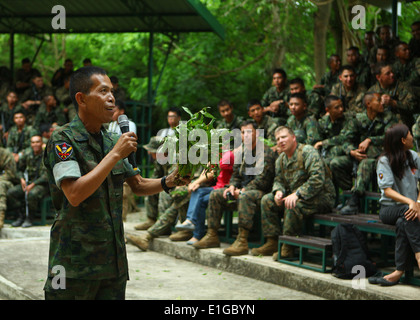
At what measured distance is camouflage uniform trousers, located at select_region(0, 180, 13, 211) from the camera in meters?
→ 10.2

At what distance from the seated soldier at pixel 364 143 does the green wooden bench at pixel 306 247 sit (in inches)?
39.4

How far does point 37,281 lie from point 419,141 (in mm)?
5027

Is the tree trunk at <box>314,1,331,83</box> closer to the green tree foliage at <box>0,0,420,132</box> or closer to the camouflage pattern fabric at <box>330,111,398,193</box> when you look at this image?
the green tree foliage at <box>0,0,420,132</box>

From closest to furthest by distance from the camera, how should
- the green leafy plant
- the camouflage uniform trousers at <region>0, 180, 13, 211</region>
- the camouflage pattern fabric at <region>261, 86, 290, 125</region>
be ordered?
the green leafy plant
the camouflage pattern fabric at <region>261, 86, 290, 125</region>
the camouflage uniform trousers at <region>0, 180, 13, 211</region>

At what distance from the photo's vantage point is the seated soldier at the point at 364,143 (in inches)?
295

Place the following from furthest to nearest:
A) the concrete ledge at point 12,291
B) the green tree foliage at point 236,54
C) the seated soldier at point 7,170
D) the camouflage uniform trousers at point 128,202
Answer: the green tree foliage at point 236,54 → the camouflage uniform trousers at point 128,202 → the seated soldier at point 7,170 → the concrete ledge at point 12,291

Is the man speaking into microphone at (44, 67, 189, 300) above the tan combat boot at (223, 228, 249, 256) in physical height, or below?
above

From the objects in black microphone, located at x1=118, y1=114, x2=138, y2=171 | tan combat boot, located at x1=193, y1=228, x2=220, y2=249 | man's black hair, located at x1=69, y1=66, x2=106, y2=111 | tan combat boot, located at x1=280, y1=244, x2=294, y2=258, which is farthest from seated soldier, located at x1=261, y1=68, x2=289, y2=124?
man's black hair, located at x1=69, y1=66, x2=106, y2=111

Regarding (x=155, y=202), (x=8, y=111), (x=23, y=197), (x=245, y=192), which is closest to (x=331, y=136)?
(x=245, y=192)

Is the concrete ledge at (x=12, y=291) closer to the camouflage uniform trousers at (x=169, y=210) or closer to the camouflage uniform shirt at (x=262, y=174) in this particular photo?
the camouflage uniform trousers at (x=169, y=210)

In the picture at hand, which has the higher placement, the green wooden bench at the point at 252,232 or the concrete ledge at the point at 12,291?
the green wooden bench at the point at 252,232

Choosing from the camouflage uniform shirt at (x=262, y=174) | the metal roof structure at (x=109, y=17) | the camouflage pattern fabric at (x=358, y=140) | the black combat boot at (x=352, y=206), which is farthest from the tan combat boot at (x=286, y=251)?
the metal roof structure at (x=109, y=17)

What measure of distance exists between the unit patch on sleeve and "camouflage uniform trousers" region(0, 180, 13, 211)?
789 centimetres

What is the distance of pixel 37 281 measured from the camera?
652cm
